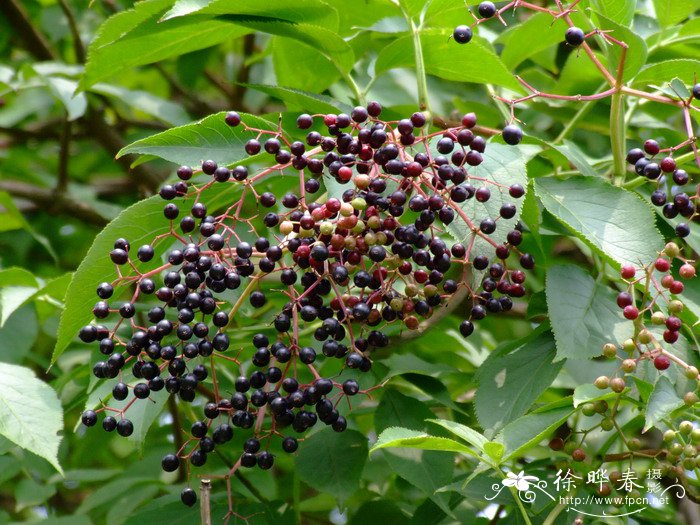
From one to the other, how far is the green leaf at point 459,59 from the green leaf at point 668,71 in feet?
0.77

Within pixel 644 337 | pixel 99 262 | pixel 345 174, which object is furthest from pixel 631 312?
pixel 99 262

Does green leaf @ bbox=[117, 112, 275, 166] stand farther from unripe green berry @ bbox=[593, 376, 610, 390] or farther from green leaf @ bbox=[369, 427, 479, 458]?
unripe green berry @ bbox=[593, 376, 610, 390]

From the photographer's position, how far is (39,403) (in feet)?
5.24

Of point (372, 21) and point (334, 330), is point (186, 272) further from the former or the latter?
point (372, 21)

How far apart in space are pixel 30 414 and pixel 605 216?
1.03 m

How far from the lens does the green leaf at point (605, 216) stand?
1.47 meters

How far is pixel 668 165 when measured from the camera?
153cm

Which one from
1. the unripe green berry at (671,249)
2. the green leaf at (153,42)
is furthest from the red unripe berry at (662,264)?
the green leaf at (153,42)

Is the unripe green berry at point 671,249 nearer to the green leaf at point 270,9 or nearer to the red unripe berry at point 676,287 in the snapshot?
the red unripe berry at point 676,287

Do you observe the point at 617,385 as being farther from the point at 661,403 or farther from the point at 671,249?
the point at 671,249

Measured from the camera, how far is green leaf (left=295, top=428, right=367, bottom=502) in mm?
1773

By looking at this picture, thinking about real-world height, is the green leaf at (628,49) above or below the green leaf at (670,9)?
above

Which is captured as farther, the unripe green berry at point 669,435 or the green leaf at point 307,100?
the green leaf at point 307,100

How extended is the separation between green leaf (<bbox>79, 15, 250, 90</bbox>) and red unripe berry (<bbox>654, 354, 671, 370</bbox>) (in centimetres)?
97
